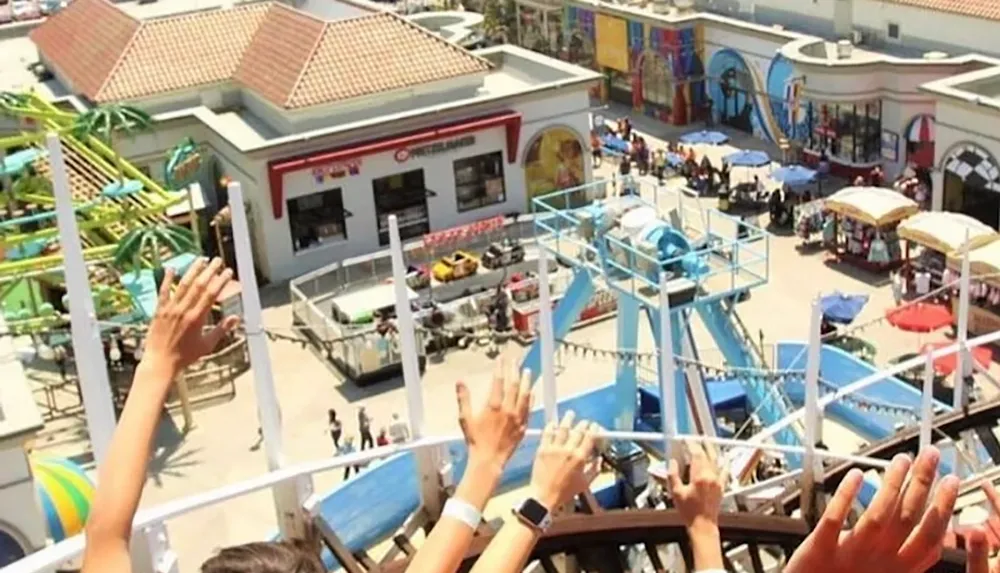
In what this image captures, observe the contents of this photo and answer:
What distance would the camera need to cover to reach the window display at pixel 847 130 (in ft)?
94.2

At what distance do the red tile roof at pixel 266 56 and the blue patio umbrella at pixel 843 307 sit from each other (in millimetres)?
9629

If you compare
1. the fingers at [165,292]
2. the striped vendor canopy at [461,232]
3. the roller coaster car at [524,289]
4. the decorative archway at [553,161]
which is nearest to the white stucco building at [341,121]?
the decorative archway at [553,161]

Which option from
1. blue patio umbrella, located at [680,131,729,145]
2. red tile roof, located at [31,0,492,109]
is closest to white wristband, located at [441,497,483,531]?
red tile roof, located at [31,0,492,109]

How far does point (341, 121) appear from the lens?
2583 cm

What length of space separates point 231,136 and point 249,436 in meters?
8.57

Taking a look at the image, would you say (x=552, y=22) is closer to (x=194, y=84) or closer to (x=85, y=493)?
(x=194, y=84)

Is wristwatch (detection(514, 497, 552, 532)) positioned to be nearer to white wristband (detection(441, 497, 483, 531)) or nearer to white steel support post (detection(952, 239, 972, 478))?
white wristband (detection(441, 497, 483, 531))

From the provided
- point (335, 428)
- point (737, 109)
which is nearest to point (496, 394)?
point (335, 428)

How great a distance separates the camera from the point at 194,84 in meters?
27.7

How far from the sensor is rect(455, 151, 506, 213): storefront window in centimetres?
2680

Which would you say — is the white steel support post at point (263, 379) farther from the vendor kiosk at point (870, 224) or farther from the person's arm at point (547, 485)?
the vendor kiosk at point (870, 224)

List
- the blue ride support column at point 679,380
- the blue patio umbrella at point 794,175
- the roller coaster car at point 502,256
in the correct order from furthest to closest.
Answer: the blue patio umbrella at point 794,175, the roller coaster car at point 502,256, the blue ride support column at point 679,380

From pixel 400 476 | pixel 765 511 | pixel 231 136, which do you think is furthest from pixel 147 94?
pixel 765 511

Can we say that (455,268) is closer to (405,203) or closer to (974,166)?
(405,203)
